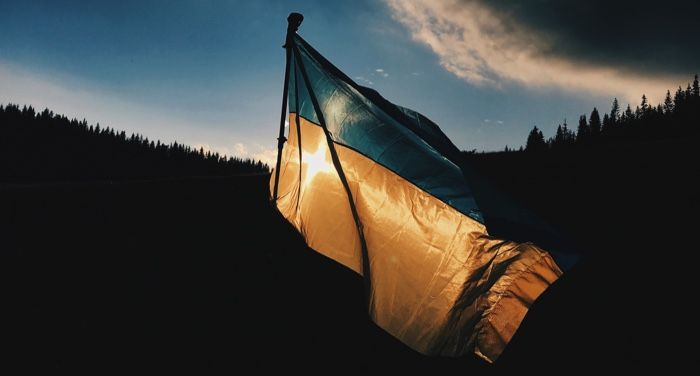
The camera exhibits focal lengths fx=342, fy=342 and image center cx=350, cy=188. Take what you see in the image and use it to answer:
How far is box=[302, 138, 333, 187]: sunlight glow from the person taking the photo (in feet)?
12.9

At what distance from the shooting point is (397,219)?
131 inches

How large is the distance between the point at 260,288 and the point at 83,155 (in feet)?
116

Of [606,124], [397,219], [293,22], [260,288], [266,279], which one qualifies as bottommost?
[260,288]

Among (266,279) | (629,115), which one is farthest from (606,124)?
(266,279)

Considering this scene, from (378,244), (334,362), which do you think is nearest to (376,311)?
(378,244)

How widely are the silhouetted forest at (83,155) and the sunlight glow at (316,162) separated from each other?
30507 millimetres

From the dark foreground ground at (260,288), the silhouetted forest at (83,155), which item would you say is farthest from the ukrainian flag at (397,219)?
the silhouetted forest at (83,155)

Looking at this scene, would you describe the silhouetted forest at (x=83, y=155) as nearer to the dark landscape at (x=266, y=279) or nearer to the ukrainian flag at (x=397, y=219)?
the dark landscape at (x=266, y=279)

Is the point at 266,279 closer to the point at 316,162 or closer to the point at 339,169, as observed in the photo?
the point at 316,162

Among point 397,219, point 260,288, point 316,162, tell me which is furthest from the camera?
point 260,288

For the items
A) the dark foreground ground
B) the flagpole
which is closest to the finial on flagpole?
the flagpole

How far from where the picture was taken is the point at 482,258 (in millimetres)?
2838

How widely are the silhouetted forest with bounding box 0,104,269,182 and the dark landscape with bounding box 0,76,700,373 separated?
25454 millimetres

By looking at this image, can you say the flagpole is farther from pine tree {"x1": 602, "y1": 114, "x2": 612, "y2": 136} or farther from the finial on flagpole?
pine tree {"x1": 602, "y1": 114, "x2": 612, "y2": 136}
